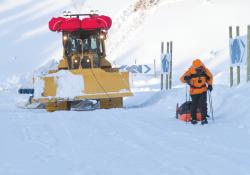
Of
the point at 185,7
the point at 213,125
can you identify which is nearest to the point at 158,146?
the point at 213,125

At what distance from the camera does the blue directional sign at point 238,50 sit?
50.8 ft

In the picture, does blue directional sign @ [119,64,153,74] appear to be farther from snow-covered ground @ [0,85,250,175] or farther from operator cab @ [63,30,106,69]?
snow-covered ground @ [0,85,250,175]

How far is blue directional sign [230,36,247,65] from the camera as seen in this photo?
15484 mm

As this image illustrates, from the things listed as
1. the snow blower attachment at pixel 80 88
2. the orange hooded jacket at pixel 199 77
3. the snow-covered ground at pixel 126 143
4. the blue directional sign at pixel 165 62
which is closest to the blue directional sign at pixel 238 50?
the snow-covered ground at pixel 126 143

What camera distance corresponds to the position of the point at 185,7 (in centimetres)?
4412

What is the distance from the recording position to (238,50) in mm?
15625

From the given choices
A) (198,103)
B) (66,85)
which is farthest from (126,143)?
(66,85)

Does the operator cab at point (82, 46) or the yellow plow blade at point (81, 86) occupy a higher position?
the operator cab at point (82, 46)

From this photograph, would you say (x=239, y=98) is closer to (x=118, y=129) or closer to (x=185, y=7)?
(x=118, y=129)

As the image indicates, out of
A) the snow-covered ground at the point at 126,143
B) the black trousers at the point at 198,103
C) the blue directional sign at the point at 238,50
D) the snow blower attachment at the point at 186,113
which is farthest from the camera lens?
the blue directional sign at the point at 238,50

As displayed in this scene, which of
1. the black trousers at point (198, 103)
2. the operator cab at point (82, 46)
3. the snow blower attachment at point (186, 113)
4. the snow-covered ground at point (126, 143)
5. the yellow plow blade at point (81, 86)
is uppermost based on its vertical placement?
the operator cab at point (82, 46)

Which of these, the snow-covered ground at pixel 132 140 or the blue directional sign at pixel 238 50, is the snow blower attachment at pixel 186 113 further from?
the blue directional sign at pixel 238 50

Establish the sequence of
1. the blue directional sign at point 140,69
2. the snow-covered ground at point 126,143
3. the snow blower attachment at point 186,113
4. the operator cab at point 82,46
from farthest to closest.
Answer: the blue directional sign at point 140,69, the operator cab at point 82,46, the snow blower attachment at point 186,113, the snow-covered ground at point 126,143

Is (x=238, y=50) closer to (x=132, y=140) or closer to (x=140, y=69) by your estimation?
(x=132, y=140)
